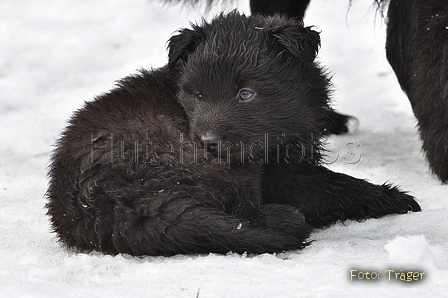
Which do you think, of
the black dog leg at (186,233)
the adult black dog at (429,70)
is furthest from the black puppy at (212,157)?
the adult black dog at (429,70)

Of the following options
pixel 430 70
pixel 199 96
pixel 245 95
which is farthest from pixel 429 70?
pixel 199 96

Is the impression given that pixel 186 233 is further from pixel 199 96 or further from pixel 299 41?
pixel 299 41

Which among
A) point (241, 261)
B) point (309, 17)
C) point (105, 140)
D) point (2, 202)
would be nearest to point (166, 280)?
point (241, 261)

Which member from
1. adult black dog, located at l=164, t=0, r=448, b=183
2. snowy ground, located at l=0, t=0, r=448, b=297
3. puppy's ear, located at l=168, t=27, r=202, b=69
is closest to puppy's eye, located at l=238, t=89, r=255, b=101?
puppy's ear, located at l=168, t=27, r=202, b=69

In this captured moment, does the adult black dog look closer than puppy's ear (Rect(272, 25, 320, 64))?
No

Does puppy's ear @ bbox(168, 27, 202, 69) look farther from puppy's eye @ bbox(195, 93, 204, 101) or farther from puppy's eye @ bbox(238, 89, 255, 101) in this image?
puppy's eye @ bbox(238, 89, 255, 101)

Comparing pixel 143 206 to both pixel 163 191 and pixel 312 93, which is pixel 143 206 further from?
pixel 312 93

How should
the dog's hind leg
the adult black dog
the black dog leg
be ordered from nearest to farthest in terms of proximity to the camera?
the black dog leg, the dog's hind leg, the adult black dog

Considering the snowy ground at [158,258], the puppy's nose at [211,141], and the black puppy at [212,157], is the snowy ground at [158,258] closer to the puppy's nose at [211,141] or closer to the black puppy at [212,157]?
the black puppy at [212,157]

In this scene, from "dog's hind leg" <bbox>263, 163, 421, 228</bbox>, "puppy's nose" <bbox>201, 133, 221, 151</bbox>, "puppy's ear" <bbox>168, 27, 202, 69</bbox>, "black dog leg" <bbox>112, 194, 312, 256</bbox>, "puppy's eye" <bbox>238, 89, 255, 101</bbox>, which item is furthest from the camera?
"dog's hind leg" <bbox>263, 163, 421, 228</bbox>
